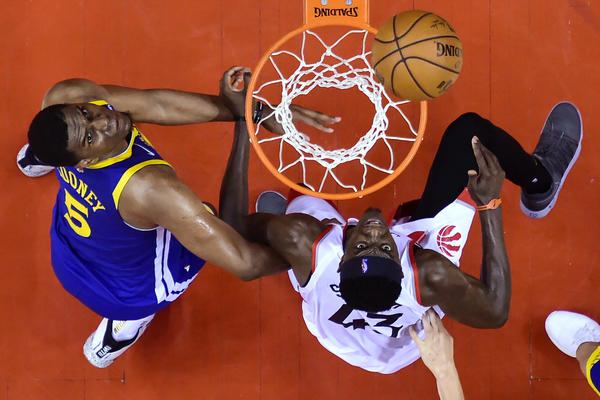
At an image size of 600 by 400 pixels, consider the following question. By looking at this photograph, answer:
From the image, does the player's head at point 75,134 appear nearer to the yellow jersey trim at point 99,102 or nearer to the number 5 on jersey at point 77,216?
the yellow jersey trim at point 99,102

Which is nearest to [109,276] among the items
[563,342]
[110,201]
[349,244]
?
[110,201]

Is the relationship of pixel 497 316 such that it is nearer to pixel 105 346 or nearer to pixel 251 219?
pixel 251 219

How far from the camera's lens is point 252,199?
10.3 ft

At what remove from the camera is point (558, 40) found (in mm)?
3195

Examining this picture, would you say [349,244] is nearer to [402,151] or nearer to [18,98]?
[402,151]

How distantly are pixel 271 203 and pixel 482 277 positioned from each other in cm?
118

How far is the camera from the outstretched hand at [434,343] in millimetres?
2252

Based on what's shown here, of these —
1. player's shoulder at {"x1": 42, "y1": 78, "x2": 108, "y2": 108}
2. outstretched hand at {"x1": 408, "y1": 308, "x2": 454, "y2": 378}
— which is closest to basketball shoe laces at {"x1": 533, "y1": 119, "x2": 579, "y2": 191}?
outstretched hand at {"x1": 408, "y1": 308, "x2": 454, "y2": 378}

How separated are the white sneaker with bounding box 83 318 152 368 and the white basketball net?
47.2 inches

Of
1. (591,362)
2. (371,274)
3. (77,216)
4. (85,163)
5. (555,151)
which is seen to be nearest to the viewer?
(371,274)

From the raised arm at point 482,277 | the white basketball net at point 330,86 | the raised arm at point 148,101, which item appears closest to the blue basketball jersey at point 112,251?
the raised arm at point 148,101

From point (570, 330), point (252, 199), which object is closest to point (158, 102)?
point (252, 199)

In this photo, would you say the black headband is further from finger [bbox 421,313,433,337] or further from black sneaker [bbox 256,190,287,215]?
black sneaker [bbox 256,190,287,215]

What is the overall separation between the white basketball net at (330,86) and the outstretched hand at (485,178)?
1.47ft
